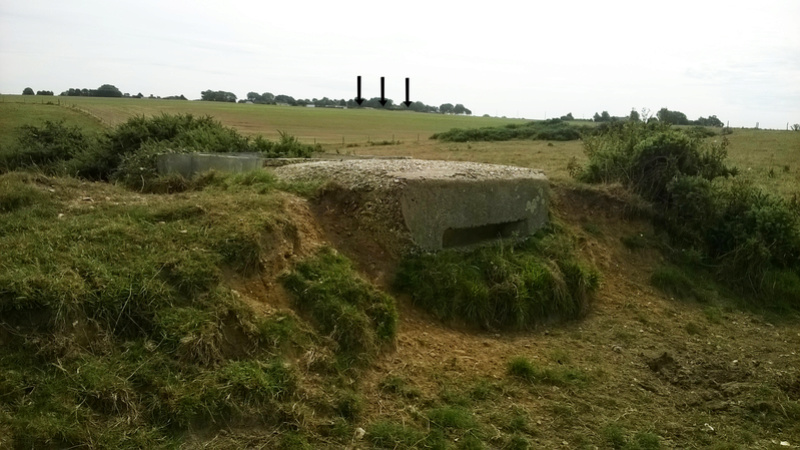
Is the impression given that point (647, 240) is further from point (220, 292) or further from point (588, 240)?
point (220, 292)

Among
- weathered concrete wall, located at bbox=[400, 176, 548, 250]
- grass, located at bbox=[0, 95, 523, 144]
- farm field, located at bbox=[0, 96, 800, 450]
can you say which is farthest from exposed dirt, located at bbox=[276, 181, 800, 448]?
grass, located at bbox=[0, 95, 523, 144]

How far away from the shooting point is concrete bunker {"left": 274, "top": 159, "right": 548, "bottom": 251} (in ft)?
26.0

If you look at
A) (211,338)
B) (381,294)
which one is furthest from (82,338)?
(381,294)

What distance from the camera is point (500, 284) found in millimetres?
7840

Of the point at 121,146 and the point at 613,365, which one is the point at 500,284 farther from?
the point at 121,146

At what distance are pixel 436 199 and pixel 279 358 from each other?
3.18 meters

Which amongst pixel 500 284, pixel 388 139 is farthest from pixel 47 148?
pixel 388 139

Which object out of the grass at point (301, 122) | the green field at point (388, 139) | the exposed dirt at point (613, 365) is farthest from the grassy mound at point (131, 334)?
the grass at point (301, 122)

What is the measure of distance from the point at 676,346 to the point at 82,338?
583 cm

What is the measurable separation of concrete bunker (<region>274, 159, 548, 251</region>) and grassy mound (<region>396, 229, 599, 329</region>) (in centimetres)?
30

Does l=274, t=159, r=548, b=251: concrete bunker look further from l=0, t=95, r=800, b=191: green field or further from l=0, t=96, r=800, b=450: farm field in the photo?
l=0, t=95, r=800, b=191: green field

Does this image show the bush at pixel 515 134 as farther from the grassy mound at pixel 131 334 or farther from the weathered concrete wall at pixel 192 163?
the grassy mound at pixel 131 334

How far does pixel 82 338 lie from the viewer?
4.96 meters

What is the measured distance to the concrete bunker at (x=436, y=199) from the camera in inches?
311
